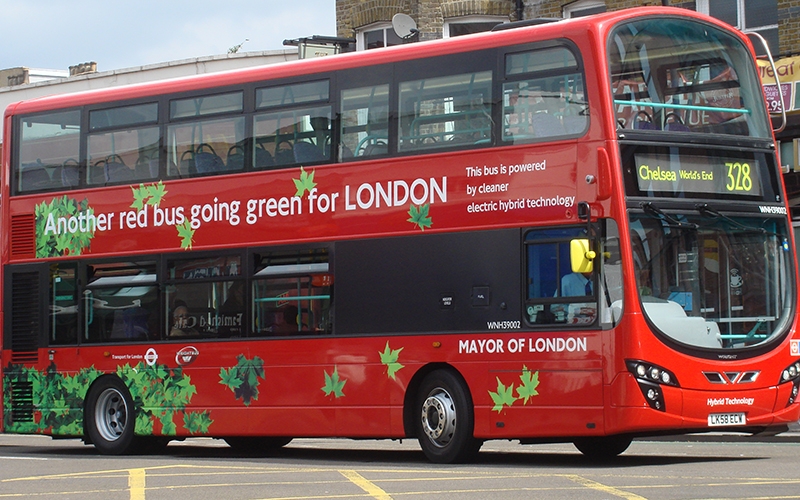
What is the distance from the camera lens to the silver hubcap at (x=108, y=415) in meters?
18.7

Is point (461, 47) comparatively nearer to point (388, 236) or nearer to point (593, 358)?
point (388, 236)

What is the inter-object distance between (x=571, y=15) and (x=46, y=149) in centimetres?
1137

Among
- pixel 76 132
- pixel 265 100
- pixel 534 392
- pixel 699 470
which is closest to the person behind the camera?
pixel 699 470

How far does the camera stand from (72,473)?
14.9 metres

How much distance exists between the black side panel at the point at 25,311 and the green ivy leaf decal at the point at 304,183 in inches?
179

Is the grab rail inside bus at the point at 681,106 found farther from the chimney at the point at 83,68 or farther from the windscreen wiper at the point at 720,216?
the chimney at the point at 83,68

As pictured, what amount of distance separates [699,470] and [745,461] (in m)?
1.59

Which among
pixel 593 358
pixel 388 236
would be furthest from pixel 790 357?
pixel 388 236

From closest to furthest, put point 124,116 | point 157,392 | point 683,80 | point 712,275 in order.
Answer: point 712,275
point 683,80
point 157,392
point 124,116

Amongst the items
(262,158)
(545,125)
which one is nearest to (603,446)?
(545,125)

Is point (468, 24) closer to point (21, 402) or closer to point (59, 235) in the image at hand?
point (59, 235)

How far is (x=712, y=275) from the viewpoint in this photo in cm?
1432

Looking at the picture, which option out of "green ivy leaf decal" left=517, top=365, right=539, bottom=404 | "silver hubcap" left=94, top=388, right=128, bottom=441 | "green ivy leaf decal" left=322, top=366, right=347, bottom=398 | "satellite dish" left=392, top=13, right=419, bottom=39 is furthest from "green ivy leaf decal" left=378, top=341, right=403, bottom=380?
"satellite dish" left=392, top=13, right=419, bottom=39

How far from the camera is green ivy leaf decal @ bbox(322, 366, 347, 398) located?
16234 millimetres
